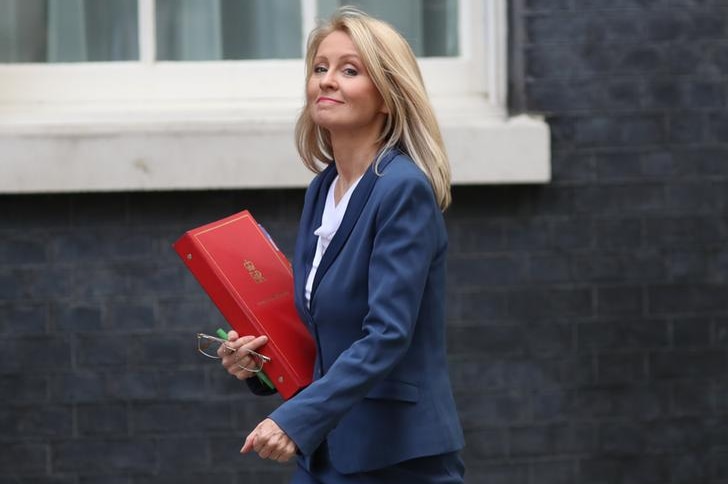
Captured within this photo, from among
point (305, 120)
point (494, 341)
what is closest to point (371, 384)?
point (305, 120)

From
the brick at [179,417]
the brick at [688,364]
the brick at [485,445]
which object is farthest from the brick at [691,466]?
the brick at [179,417]

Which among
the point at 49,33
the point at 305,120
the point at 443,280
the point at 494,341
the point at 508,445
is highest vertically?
the point at 49,33

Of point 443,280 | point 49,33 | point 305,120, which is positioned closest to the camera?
point 443,280

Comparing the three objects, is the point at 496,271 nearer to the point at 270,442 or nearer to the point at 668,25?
the point at 668,25

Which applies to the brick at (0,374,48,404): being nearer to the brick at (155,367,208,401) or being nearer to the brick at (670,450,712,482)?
the brick at (155,367,208,401)

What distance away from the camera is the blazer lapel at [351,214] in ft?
9.80

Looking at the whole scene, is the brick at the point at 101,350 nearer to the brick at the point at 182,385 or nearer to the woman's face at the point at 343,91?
the brick at the point at 182,385

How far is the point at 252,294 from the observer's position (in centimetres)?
313

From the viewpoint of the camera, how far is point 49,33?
5727mm

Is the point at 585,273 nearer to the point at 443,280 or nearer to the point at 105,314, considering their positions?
the point at 105,314

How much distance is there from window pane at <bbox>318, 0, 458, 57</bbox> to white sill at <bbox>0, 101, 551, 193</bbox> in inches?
19.3

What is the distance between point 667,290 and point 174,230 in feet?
6.47

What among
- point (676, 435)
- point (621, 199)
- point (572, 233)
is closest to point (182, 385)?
point (572, 233)

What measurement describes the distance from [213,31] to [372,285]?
307 cm
